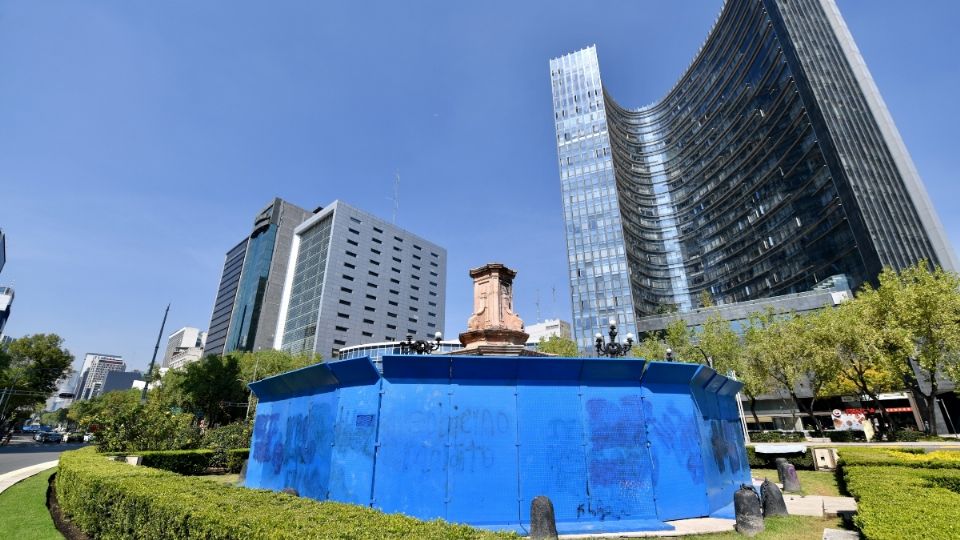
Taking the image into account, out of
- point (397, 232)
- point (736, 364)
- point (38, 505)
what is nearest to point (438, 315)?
point (397, 232)

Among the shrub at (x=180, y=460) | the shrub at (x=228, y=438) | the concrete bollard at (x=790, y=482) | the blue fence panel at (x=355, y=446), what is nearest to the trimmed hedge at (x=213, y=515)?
the blue fence panel at (x=355, y=446)

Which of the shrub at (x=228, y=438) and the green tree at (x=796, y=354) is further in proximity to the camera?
the green tree at (x=796, y=354)

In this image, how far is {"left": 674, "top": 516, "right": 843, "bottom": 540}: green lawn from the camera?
8859 millimetres

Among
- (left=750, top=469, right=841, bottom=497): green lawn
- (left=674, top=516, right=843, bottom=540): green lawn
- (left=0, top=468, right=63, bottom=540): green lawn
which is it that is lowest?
(left=750, top=469, right=841, bottom=497): green lawn

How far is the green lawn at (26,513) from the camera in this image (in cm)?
946

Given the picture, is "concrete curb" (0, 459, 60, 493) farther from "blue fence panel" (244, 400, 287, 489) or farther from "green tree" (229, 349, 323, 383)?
"green tree" (229, 349, 323, 383)

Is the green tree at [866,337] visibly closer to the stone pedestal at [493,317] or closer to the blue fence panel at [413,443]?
the stone pedestal at [493,317]

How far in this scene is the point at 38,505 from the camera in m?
12.6

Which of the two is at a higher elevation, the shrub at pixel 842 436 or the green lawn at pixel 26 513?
the shrub at pixel 842 436

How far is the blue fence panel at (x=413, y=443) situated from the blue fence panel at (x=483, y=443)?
247 mm

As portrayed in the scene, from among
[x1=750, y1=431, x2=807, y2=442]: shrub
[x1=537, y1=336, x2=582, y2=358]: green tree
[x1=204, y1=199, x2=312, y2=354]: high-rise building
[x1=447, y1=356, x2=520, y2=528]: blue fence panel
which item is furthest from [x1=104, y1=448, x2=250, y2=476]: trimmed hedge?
[x1=204, y1=199, x2=312, y2=354]: high-rise building

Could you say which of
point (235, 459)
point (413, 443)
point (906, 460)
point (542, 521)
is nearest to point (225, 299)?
point (235, 459)

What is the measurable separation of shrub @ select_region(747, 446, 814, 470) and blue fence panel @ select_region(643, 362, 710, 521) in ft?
45.9

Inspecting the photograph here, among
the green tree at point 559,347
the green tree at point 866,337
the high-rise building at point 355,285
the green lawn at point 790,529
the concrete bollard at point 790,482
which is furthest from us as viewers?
the high-rise building at point 355,285
